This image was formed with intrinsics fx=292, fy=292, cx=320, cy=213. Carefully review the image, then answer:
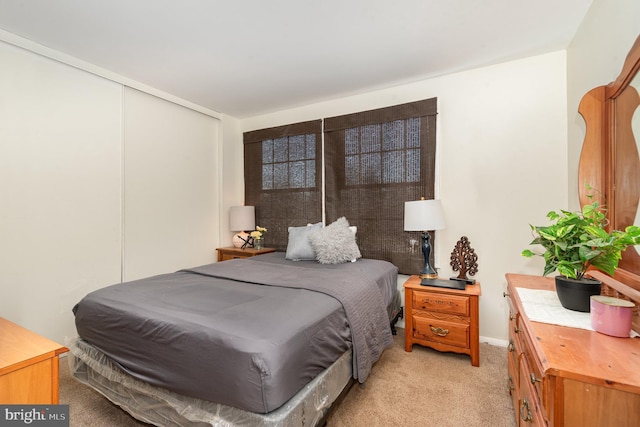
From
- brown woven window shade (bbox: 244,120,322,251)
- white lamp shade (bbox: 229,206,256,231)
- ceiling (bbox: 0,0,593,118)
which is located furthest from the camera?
white lamp shade (bbox: 229,206,256,231)

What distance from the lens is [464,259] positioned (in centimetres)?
273

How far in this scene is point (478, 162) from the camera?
2.71m

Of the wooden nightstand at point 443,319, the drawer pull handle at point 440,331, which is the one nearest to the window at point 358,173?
the wooden nightstand at point 443,319

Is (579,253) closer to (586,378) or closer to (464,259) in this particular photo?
(586,378)

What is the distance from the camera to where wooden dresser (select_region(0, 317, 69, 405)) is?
38.9 inches

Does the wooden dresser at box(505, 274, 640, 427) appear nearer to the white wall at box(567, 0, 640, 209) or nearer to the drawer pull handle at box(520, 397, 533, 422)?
the drawer pull handle at box(520, 397, 533, 422)

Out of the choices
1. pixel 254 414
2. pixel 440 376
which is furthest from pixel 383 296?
pixel 254 414

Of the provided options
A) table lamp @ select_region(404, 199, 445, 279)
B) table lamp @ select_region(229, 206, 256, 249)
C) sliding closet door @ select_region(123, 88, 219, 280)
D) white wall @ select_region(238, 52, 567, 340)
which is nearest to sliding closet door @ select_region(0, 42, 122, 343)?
sliding closet door @ select_region(123, 88, 219, 280)

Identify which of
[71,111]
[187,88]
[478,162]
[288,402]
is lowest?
[288,402]

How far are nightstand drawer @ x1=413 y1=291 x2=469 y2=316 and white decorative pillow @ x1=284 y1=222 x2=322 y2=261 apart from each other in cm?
104

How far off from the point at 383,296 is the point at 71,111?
10.1 feet

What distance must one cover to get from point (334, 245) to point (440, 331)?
3.72ft

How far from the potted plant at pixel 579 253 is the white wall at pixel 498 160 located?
52.7 inches

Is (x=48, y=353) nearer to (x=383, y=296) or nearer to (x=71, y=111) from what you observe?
(x=383, y=296)
